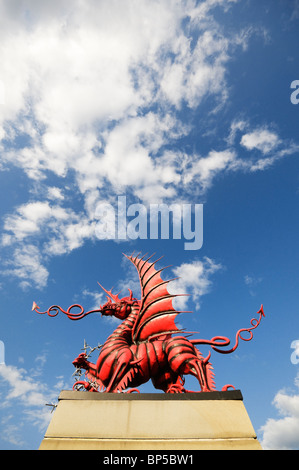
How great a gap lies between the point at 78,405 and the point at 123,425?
40.3 inches

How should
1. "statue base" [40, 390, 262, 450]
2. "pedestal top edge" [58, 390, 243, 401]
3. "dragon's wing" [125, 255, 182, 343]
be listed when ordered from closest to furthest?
"statue base" [40, 390, 262, 450]
"pedestal top edge" [58, 390, 243, 401]
"dragon's wing" [125, 255, 182, 343]

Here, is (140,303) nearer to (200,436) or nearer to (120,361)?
(120,361)

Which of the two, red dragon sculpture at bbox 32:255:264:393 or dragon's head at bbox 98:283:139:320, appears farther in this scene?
dragon's head at bbox 98:283:139:320

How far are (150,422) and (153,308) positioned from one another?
11.3ft

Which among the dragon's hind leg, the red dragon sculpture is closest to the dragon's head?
the red dragon sculpture

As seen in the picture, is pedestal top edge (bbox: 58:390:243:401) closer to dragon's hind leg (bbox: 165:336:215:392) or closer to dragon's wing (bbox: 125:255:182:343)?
dragon's hind leg (bbox: 165:336:215:392)

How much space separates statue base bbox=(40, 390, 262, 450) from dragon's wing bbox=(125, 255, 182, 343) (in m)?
2.24

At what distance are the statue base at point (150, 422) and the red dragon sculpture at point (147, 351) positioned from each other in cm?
61

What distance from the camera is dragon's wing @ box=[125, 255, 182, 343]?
25.9 ft

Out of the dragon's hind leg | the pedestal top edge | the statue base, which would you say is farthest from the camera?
the dragon's hind leg

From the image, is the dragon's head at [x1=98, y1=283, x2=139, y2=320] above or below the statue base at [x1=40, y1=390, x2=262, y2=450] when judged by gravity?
above

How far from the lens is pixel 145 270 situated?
937cm

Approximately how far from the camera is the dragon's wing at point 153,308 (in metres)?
7.89
